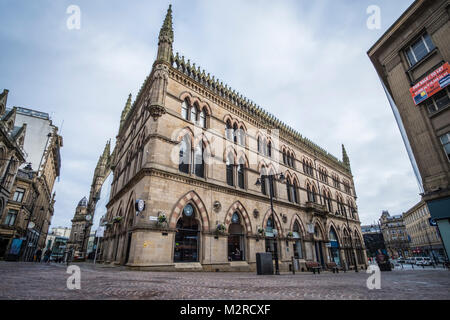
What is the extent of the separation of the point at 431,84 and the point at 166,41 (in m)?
20.4

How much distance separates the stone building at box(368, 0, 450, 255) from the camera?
1386 cm

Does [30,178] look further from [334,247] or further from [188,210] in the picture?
[334,247]

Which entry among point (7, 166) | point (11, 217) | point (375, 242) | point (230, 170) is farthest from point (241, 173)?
point (375, 242)

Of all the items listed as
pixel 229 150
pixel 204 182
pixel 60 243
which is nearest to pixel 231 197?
pixel 204 182

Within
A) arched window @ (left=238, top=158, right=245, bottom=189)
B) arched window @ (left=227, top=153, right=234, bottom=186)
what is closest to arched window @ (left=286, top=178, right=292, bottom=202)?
arched window @ (left=238, top=158, right=245, bottom=189)

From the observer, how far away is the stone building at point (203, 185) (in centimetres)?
1552

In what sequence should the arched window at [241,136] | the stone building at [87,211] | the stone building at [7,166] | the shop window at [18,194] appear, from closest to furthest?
the arched window at [241,136], the stone building at [7,166], the shop window at [18,194], the stone building at [87,211]

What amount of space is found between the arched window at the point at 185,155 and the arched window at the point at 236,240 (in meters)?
6.19

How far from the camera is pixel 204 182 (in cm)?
1823

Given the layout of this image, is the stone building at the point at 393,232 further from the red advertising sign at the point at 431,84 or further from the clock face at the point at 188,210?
the clock face at the point at 188,210

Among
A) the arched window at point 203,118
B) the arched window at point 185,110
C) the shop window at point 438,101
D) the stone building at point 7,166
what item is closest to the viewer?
the shop window at point 438,101

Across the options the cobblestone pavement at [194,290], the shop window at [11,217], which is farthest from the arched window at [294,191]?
the shop window at [11,217]

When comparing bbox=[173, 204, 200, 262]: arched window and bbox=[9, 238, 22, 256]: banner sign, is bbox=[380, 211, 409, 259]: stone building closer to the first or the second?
bbox=[173, 204, 200, 262]: arched window

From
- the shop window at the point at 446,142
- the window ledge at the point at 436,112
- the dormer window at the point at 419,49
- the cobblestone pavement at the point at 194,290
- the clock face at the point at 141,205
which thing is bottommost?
the cobblestone pavement at the point at 194,290
